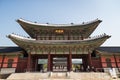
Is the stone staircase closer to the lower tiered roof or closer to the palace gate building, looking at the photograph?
the palace gate building

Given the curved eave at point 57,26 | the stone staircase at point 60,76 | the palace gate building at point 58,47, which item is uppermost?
the curved eave at point 57,26

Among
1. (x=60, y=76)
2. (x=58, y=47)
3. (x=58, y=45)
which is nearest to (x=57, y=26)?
(x=58, y=47)

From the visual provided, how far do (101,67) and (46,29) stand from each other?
12024 mm

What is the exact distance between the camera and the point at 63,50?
22984 mm

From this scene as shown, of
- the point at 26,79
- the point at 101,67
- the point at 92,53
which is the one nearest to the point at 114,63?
the point at 101,67

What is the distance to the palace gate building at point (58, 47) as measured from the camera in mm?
21703

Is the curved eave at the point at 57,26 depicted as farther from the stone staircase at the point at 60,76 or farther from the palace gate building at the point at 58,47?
the stone staircase at the point at 60,76

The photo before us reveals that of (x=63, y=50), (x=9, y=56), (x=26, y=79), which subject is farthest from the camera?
(x=9, y=56)

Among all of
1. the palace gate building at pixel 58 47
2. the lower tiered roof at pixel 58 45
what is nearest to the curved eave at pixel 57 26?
the palace gate building at pixel 58 47

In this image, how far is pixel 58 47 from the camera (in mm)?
22734

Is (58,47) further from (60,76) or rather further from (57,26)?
(60,76)

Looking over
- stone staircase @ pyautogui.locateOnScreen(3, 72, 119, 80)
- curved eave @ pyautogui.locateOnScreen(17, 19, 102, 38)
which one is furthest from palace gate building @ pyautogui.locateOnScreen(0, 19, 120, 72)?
stone staircase @ pyautogui.locateOnScreen(3, 72, 119, 80)

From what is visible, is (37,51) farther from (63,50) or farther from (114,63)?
(114,63)

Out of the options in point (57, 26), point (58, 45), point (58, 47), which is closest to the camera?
point (58, 45)
